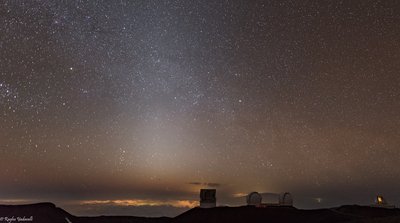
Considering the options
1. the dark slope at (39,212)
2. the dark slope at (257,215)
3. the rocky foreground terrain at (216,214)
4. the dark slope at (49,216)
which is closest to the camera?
the dark slope at (257,215)

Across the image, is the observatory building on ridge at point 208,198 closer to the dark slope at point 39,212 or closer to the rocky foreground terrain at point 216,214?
the rocky foreground terrain at point 216,214

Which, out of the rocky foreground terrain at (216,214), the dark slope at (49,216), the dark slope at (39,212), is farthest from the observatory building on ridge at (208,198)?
the dark slope at (39,212)

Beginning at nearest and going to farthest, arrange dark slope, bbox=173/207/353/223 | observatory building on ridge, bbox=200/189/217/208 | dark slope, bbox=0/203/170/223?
1. dark slope, bbox=173/207/353/223
2. dark slope, bbox=0/203/170/223
3. observatory building on ridge, bbox=200/189/217/208

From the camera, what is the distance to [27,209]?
60.2 meters

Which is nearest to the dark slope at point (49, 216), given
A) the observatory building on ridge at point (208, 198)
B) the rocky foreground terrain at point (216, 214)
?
the rocky foreground terrain at point (216, 214)

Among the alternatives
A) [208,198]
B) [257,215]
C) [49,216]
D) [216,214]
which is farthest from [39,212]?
[257,215]

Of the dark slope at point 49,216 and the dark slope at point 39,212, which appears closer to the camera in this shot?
the dark slope at point 49,216

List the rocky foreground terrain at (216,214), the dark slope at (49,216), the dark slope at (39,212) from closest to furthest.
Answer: the rocky foreground terrain at (216,214) → the dark slope at (49,216) → the dark slope at (39,212)

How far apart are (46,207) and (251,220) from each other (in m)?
27.8

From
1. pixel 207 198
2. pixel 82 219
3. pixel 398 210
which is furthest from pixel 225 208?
pixel 398 210

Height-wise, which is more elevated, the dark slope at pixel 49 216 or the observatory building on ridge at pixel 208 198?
the observatory building on ridge at pixel 208 198

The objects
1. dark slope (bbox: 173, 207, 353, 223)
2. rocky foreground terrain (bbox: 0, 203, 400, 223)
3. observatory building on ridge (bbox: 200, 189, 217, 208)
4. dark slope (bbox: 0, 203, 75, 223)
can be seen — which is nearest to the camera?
dark slope (bbox: 173, 207, 353, 223)

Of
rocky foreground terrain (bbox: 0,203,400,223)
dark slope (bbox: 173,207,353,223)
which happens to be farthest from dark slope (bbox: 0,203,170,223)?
dark slope (bbox: 173,207,353,223)

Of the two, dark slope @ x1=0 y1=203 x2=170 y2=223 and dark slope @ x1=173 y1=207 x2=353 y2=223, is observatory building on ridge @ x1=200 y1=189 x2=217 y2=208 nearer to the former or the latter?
dark slope @ x1=173 y1=207 x2=353 y2=223
